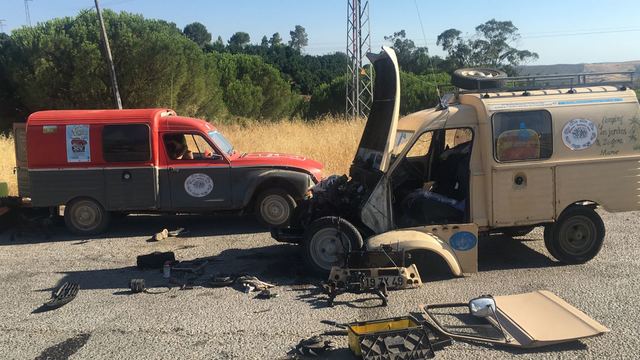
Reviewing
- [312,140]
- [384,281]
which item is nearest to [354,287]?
[384,281]

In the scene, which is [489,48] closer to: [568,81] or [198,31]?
[568,81]

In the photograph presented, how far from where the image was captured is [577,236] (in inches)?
274

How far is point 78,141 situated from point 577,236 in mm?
8137

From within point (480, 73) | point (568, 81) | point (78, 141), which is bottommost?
point (78, 141)

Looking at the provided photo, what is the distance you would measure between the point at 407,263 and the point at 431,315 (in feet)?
3.86

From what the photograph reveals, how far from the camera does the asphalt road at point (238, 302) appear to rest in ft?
15.8

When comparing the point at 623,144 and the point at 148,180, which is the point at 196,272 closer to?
the point at 148,180

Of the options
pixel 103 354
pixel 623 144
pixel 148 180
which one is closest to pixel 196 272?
pixel 103 354

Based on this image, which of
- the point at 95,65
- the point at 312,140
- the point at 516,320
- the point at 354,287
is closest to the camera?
the point at 516,320

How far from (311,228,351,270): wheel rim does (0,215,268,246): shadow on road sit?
315cm

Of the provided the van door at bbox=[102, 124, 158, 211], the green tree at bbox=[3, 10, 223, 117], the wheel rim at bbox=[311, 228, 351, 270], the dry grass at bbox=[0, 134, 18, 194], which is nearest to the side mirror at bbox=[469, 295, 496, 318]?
the wheel rim at bbox=[311, 228, 351, 270]

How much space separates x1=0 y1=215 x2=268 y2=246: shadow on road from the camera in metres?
9.69

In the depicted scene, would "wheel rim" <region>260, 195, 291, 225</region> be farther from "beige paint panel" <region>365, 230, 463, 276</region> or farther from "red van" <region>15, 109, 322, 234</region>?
"beige paint panel" <region>365, 230, 463, 276</region>

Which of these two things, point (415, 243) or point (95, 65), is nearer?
point (415, 243)
